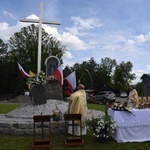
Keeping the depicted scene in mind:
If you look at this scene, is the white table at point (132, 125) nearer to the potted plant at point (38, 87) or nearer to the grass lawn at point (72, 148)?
the grass lawn at point (72, 148)

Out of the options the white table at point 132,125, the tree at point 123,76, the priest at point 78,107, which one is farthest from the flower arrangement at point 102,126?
the tree at point 123,76

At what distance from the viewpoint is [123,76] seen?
71.6 m

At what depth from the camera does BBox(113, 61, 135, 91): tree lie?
69.9 meters

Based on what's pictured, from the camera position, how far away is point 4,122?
10.1 metres

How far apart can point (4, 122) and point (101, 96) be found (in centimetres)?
2760

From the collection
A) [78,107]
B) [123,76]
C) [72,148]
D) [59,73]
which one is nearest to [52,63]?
[59,73]

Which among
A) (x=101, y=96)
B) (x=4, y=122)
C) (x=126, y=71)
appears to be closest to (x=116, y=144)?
(x=4, y=122)

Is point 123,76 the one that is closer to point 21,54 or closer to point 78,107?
point 21,54

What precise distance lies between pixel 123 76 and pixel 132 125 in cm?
6420

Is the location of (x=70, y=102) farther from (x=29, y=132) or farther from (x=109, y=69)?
(x=109, y=69)

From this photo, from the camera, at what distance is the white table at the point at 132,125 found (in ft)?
27.3

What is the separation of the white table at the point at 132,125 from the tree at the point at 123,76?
2399 inches

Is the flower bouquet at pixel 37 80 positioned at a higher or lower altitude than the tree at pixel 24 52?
lower

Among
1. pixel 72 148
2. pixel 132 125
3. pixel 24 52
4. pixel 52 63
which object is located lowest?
pixel 72 148
